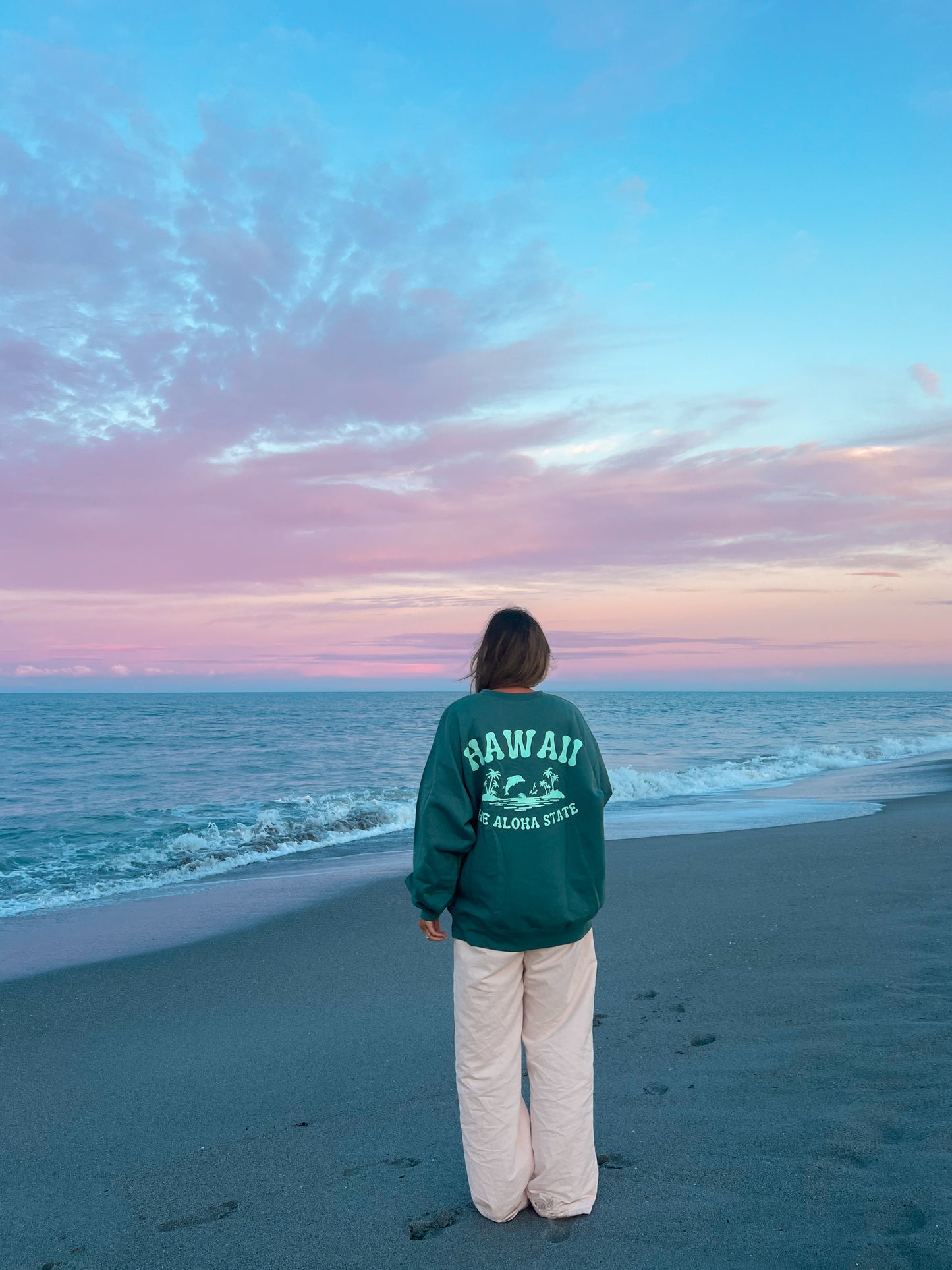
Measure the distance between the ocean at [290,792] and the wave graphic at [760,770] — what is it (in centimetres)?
8

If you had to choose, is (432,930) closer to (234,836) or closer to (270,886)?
(270,886)

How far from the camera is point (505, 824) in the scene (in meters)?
2.73

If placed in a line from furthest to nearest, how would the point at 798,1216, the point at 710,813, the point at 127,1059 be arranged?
the point at 710,813 < the point at 127,1059 < the point at 798,1216

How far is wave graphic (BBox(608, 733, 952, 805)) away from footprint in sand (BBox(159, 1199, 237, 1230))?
1310 centimetres

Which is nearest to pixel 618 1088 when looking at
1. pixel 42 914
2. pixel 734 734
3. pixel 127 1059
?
pixel 127 1059

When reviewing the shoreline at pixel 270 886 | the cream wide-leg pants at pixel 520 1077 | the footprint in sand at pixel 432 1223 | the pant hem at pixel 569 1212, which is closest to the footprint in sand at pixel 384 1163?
the footprint in sand at pixel 432 1223

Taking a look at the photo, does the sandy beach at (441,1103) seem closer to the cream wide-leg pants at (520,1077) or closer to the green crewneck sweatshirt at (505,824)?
the cream wide-leg pants at (520,1077)

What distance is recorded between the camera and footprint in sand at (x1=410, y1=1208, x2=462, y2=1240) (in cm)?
277

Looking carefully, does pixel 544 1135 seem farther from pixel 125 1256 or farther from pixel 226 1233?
pixel 125 1256

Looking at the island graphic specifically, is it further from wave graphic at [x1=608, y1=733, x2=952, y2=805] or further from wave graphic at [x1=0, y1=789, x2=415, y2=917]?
wave graphic at [x1=608, y1=733, x2=952, y2=805]

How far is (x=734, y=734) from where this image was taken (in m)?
35.2

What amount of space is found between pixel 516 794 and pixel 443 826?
260 mm

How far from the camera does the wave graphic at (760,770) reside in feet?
55.6

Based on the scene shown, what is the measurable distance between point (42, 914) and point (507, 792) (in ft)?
24.2
